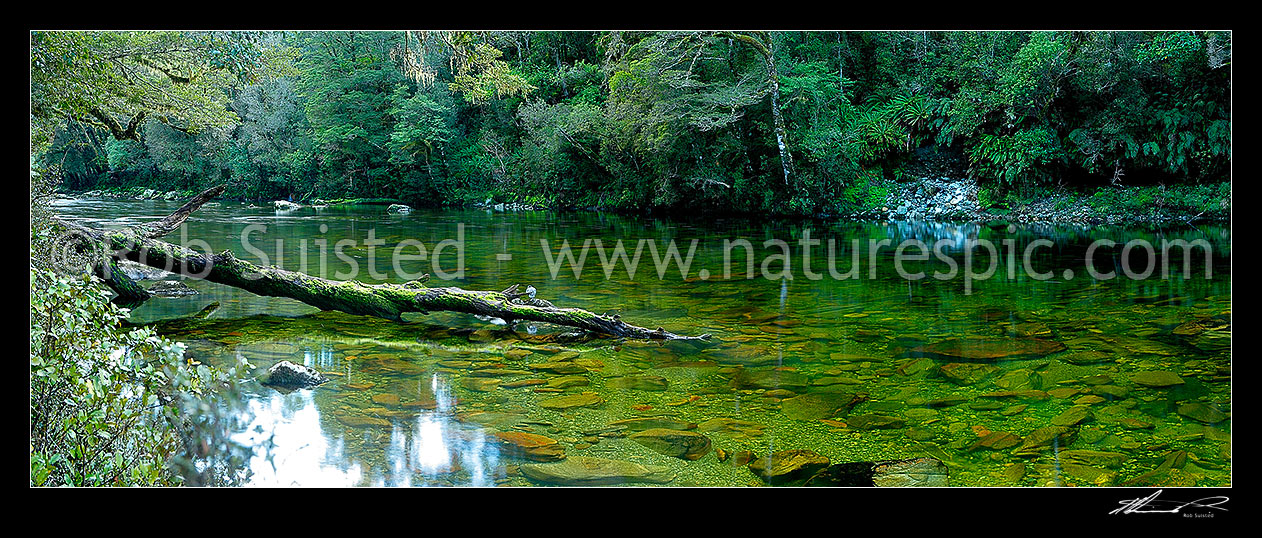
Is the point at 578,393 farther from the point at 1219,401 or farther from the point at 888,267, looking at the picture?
the point at 888,267

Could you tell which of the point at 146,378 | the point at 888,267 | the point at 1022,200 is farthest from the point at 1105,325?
the point at 1022,200

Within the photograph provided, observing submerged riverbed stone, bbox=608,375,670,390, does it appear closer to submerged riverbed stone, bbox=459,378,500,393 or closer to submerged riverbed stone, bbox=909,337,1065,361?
submerged riverbed stone, bbox=459,378,500,393

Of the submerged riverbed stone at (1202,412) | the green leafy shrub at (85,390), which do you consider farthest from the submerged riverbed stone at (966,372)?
the green leafy shrub at (85,390)

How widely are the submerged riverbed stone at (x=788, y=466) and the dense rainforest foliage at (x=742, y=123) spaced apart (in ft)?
21.0

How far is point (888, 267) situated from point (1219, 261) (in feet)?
13.3

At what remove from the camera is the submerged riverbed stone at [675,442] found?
368 centimetres

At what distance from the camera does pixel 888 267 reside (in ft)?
33.7

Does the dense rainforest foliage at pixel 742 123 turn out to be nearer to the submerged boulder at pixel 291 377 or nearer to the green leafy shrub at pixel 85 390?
the submerged boulder at pixel 291 377

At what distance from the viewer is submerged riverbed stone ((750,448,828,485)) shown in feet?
11.2
